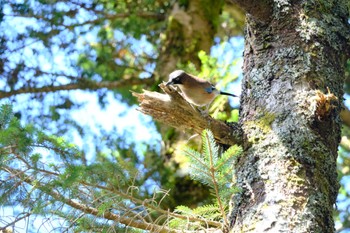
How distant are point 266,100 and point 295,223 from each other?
665 millimetres

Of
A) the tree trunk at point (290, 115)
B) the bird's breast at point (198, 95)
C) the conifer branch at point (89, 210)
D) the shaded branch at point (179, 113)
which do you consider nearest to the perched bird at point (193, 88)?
the bird's breast at point (198, 95)

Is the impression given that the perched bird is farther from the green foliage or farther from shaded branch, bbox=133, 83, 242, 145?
the green foliage

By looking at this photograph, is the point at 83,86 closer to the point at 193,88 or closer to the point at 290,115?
the point at 193,88

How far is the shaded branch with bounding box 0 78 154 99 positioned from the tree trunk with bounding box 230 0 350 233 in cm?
335

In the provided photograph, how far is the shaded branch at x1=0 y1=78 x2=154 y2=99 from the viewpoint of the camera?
6.37 m

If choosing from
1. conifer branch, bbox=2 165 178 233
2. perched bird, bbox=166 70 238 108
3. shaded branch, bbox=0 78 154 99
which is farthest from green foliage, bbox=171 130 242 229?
shaded branch, bbox=0 78 154 99

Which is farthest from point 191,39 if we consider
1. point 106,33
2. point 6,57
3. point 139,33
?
point 6,57

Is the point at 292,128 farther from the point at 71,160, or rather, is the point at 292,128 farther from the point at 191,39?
the point at 191,39

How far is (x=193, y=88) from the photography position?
3977 mm

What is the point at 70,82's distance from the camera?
258 inches

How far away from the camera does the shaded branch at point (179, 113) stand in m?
3.11

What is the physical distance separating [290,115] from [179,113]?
525 millimetres

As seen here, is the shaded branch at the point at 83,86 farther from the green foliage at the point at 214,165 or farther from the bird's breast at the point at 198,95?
the green foliage at the point at 214,165

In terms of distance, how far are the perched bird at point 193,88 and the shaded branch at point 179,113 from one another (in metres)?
0.78
